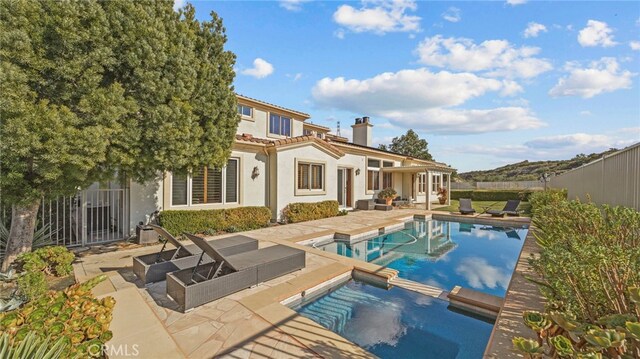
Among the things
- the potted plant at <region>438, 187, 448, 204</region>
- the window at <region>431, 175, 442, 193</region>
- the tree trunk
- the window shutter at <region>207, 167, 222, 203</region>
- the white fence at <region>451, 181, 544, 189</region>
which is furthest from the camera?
the white fence at <region>451, 181, 544, 189</region>

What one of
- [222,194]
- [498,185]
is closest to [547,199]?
[222,194]

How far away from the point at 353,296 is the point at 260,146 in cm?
1008

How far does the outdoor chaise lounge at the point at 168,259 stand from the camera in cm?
666

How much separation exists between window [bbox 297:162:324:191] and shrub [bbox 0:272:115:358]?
13.2 metres

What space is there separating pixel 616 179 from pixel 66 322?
42.3 ft

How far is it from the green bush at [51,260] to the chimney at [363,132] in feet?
81.8

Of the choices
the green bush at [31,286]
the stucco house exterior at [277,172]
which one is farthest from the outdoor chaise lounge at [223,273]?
the stucco house exterior at [277,172]

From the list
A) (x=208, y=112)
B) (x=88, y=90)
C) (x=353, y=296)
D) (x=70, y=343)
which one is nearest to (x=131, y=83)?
(x=88, y=90)

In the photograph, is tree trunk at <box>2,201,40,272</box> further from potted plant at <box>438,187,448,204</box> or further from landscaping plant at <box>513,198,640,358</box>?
potted plant at <box>438,187,448,204</box>

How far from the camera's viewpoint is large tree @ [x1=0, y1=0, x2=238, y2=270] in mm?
5871

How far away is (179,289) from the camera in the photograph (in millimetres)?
5406

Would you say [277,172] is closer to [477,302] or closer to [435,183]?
[477,302]

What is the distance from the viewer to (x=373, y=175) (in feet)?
77.4

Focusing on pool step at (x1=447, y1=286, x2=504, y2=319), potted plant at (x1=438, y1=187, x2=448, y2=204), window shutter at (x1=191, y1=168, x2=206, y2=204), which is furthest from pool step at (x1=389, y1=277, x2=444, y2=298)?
potted plant at (x1=438, y1=187, x2=448, y2=204)
